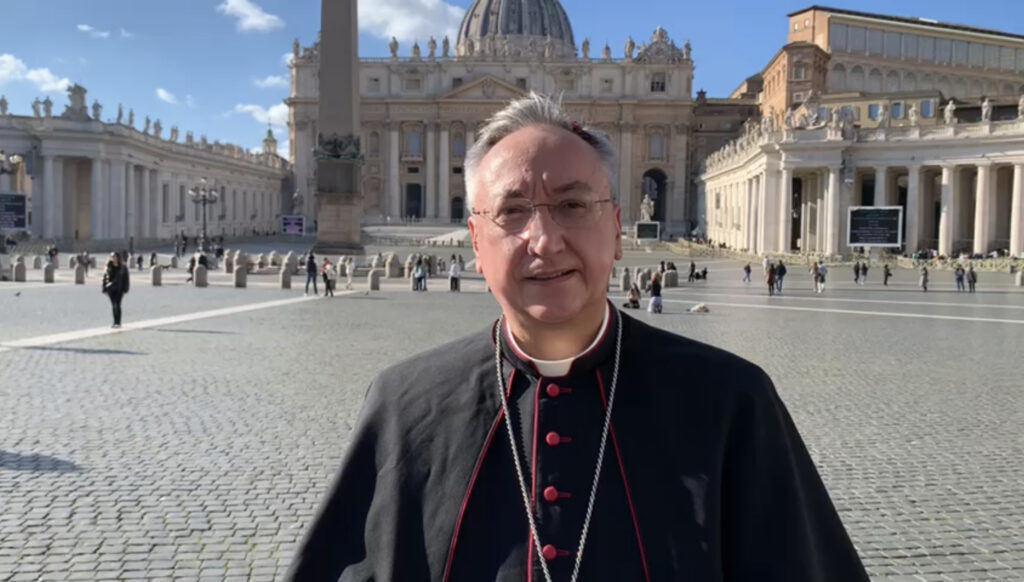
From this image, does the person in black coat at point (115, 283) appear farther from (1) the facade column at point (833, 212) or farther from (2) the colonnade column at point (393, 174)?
(2) the colonnade column at point (393, 174)

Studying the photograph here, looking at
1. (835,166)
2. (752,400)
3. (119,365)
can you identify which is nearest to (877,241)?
(835,166)

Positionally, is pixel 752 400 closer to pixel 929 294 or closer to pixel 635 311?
pixel 635 311

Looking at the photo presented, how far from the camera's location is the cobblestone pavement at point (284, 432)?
16.9 feet

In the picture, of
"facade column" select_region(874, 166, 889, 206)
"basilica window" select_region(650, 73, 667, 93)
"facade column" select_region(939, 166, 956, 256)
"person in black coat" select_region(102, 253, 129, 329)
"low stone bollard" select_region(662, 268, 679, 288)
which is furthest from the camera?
"basilica window" select_region(650, 73, 667, 93)

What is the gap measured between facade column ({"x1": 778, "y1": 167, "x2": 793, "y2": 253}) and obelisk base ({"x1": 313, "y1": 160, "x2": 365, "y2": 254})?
24932 millimetres

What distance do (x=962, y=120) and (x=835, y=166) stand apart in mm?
12396

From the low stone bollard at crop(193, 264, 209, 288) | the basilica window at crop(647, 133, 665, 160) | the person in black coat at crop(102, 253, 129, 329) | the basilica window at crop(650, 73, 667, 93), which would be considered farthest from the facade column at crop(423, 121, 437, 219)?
the person in black coat at crop(102, 253, 129, 329)

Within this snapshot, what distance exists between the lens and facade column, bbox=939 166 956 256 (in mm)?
44688

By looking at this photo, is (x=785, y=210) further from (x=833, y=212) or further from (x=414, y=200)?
(x=414, y=200)

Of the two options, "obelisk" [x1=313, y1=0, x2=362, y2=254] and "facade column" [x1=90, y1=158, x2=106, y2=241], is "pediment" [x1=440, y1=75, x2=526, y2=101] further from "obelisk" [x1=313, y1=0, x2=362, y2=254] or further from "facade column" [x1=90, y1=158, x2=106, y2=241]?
"obelisk" [x1=313, y1=0, x2=362, y2=254]

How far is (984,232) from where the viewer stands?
44.3 m

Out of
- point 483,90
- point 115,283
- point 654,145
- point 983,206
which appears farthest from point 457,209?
point 115,283

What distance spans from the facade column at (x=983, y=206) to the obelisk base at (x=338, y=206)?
3074 cm

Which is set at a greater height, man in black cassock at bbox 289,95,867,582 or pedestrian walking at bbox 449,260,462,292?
man in black cassock at bbox 289,95,867,582
